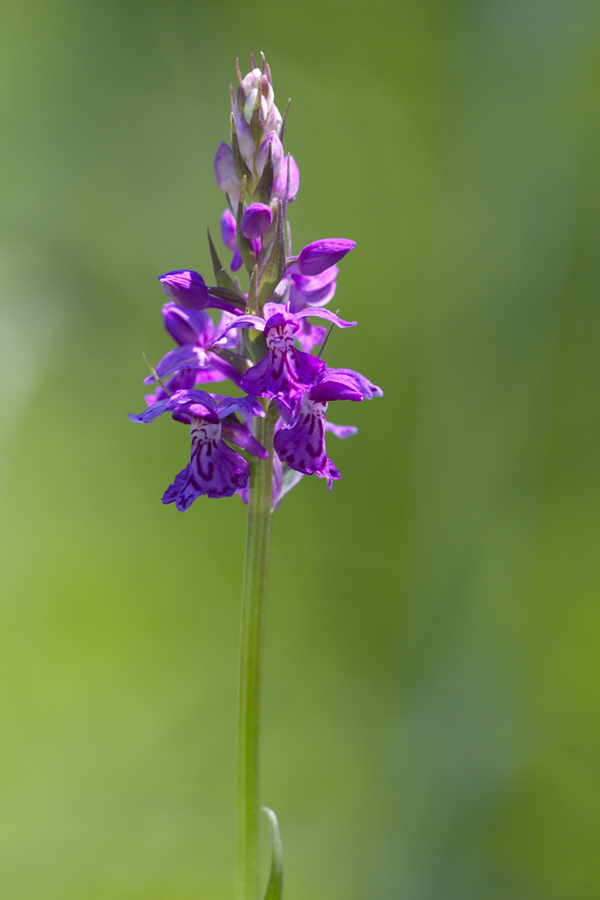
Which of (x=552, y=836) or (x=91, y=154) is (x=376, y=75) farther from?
(x=552, y=836)

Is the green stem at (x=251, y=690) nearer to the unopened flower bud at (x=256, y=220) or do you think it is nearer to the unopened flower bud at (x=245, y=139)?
the unopened flower bud at (x=256, y=220)

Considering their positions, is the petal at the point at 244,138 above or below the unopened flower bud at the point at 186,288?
above

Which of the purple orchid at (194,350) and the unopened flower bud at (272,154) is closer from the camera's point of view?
the unopened flower bud at (272,154)

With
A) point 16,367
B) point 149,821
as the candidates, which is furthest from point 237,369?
point 149,821

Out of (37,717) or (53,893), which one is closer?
(53,893)

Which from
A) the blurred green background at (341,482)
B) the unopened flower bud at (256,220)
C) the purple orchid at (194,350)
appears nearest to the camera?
the unopened flower bud at (256,220)

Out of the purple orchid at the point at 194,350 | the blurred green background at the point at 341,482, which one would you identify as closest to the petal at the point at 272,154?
Result: the purple orchid at the point at 194,350
